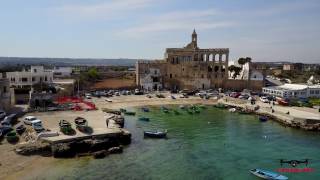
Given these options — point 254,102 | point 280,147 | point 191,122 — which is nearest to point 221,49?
point 254,102

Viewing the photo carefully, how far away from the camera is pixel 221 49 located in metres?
93.9

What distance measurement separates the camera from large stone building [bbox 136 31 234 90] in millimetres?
92562

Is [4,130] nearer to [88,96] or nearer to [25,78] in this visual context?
[25,78]

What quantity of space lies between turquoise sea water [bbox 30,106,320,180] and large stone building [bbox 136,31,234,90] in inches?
1271

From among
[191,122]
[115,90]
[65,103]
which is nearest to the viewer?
[191,122]

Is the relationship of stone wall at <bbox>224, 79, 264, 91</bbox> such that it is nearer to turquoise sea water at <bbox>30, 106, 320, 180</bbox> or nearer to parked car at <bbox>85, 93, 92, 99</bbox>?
turquoise sea water at <bbox>30, 106, 320, 180</bbox>

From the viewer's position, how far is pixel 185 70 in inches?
3688

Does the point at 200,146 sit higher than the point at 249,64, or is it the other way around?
the point at 249,64

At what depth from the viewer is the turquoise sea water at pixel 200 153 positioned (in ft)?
112

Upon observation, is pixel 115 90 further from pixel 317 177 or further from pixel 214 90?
pixel 317 177

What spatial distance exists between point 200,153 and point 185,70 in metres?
53.8

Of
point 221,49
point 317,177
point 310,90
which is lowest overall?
point 317,177

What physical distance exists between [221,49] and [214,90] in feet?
33.5

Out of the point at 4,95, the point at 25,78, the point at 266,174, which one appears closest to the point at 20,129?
the point at 4,95
